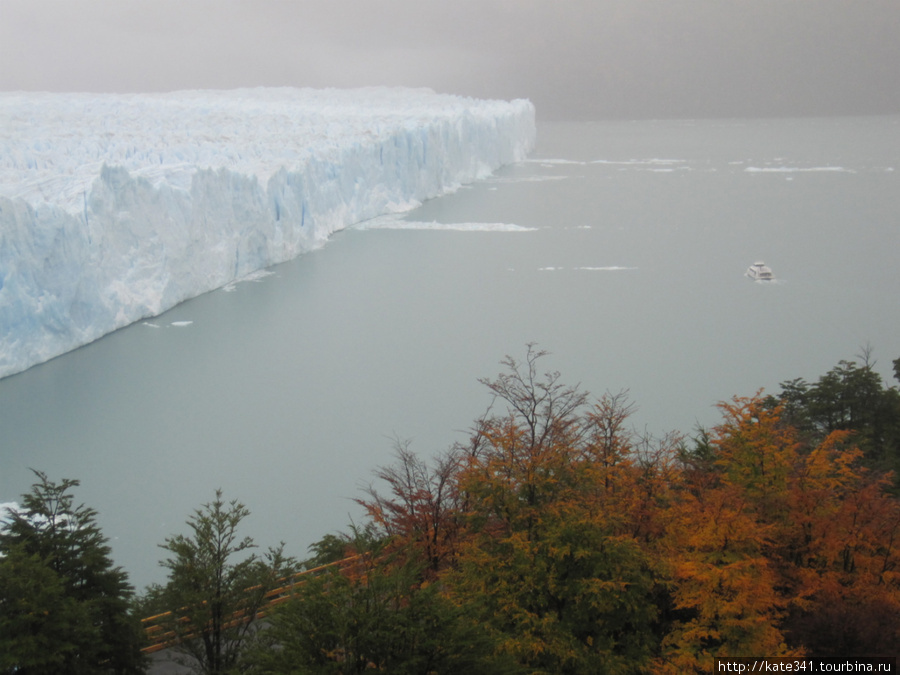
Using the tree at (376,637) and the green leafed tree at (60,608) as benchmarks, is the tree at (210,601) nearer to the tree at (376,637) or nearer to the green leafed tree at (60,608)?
the green leafed tree at (60,608)

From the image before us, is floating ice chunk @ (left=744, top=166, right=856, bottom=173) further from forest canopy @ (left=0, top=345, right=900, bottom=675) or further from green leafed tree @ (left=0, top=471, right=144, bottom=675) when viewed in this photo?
green leafed tree @ (left=0, top=471, right=144, bottom=675)

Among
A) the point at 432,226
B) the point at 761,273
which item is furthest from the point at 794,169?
the point at 761,273

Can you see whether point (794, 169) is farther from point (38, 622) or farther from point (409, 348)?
point (38, 622)

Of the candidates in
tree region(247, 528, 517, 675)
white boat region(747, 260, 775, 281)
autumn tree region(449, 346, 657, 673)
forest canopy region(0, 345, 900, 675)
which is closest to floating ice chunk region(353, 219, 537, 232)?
white boat region(747, 260, 775, 281)

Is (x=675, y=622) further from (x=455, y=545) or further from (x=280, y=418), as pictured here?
(x=280, y=418)

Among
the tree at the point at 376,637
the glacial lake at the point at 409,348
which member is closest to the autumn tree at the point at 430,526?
the glacial lake at the point at 409,348

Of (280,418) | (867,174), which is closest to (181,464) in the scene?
(280,418)
